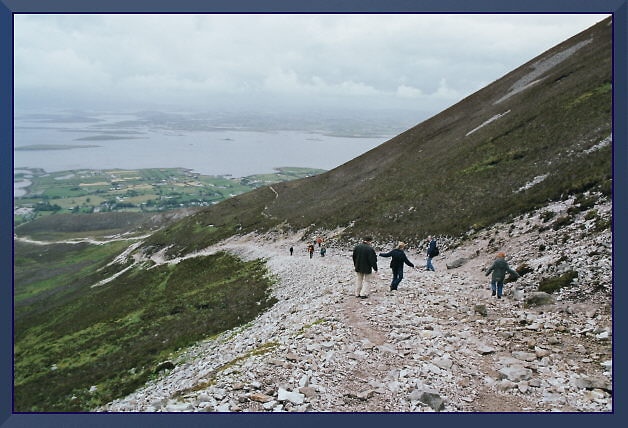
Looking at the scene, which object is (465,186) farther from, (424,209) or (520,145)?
(520,145)

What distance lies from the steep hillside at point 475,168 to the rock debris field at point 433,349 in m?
10.2

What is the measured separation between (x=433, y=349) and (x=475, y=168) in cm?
3709

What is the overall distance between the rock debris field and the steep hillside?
10181 millimetres

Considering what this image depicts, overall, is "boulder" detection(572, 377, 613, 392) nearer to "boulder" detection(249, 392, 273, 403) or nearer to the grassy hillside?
"boulder" detection(249, 392, 273, 403)

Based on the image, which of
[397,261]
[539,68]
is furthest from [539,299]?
[539,68]

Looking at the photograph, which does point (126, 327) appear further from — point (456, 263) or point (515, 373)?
point (515, 373)

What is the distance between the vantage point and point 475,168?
43969mm

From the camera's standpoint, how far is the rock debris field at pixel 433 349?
8.88 meters

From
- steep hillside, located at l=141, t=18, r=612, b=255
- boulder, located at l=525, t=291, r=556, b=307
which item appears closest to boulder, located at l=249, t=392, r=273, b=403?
boulder, located at l=525, t=291, r=556, b=307

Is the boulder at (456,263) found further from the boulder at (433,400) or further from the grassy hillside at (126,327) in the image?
the boulder at (433,400)

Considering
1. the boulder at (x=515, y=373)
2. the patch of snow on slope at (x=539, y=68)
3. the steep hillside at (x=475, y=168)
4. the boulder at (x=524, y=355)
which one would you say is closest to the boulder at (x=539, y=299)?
the boulder at (x=524, y=355)

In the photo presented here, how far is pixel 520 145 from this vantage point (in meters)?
43.0

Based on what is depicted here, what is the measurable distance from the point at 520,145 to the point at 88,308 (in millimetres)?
58621
